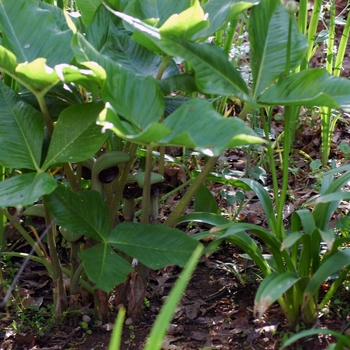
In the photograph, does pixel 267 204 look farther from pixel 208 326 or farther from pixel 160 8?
pixel 160 8

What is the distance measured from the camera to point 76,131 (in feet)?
4.47

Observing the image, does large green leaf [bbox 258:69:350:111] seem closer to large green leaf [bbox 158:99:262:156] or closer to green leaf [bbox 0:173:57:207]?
large green leaf [bbox 158:99:262:156]

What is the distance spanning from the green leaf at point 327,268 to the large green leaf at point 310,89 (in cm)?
41

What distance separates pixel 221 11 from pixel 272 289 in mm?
726

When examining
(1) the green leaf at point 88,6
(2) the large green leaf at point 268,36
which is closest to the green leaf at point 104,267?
(2) the large green leaf at point 268,36

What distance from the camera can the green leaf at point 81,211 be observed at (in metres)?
1.44

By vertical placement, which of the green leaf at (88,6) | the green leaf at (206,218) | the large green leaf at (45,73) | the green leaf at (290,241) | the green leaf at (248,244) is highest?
the green leaf at (88,6)

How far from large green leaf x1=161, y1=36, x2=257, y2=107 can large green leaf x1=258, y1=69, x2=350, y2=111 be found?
83 mm

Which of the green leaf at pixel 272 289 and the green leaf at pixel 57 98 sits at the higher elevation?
the green leaf at pixel 57 98

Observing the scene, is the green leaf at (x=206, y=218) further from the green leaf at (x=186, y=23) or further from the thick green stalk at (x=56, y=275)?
the green leaf at (x=186, y=23)

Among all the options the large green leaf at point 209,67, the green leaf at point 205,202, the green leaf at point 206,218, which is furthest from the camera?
the green leaf at point 205,202

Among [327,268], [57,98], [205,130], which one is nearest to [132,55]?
[57,98]

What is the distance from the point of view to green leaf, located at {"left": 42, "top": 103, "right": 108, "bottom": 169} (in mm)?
1357

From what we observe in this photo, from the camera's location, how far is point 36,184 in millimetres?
1274
